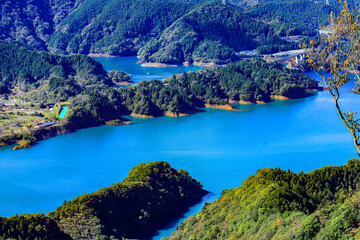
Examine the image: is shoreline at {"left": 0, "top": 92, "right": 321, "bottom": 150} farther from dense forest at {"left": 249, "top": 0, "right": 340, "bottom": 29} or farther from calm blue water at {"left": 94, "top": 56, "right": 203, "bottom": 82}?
dense forest at {"left": 249, "top": 0, "right": 340, "bottom": 29}

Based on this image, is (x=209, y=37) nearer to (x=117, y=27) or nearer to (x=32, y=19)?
(x=117, y=27)

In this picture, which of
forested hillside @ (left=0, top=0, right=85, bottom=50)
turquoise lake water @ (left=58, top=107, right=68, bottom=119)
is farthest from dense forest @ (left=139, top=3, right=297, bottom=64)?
turquoise lake water @ (left=58, top=107, right=68, bottom=119)

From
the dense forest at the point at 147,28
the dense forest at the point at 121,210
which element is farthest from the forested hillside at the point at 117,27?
the dense forest at the point at 121,210

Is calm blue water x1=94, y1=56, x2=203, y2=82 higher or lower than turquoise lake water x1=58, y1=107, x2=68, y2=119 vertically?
higher

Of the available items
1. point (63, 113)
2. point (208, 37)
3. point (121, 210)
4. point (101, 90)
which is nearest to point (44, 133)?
point (63, 113)

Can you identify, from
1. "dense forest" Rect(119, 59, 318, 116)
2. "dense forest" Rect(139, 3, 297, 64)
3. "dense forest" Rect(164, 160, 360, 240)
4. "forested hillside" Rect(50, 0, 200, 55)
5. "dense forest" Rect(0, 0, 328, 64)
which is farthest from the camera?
"forested hillside" Rect(50, 0, 200, 55)
